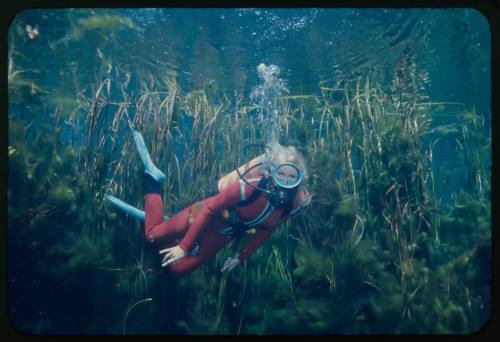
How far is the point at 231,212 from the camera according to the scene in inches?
181

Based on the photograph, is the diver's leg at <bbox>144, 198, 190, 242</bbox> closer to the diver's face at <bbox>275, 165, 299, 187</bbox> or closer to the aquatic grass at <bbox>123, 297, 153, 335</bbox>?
the aquatic grass at <bbox>123, 297, 153, 335</bbox>

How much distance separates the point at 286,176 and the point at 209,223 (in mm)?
1240

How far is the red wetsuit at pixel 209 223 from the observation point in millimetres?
4430

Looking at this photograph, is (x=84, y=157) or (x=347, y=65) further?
(x=347, y=65)

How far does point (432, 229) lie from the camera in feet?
16.8

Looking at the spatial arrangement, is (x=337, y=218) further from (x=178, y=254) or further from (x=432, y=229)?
(x=178, y=254)

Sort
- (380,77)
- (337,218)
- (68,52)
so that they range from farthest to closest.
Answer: (380,77)
(68,52)
(337,218)

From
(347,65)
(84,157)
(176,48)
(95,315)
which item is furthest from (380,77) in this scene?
(95,315)

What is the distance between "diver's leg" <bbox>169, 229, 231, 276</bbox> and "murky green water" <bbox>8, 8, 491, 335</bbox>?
292 millimetres

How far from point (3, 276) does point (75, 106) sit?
371cm

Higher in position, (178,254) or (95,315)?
(178,254)

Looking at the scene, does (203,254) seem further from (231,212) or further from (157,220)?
(157,220)

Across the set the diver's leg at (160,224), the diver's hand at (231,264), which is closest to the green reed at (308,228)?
the diver's hand at (231,264)
